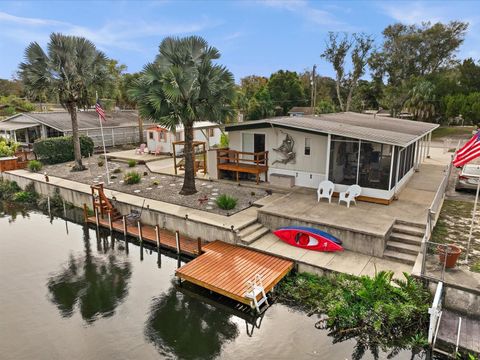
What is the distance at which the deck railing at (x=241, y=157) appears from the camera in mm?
16047

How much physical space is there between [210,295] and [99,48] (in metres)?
17.0

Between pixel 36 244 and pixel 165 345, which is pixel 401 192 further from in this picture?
pixel 36 244

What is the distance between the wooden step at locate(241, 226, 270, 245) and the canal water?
2.58 metres

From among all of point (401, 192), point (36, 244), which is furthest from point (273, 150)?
point (36, 244)

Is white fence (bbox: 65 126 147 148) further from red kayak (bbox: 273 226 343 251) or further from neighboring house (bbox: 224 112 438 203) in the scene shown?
red kayak (bbox: 273 226 343 251)

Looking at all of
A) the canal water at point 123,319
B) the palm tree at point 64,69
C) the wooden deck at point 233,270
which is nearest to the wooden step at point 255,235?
the wooden deck at point 233,270

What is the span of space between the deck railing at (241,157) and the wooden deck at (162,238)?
5.26m

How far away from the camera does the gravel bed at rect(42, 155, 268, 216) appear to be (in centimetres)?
1435

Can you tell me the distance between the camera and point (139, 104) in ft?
47.0

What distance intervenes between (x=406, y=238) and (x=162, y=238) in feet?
27.9

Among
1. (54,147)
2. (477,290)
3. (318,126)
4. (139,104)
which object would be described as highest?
(139,104)

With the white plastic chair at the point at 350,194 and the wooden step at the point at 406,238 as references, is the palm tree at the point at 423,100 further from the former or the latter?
the wooden step at the point at 406,238

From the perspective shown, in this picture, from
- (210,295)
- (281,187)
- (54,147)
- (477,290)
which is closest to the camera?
(477,290)

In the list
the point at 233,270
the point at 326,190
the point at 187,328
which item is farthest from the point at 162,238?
the point at 326,190
